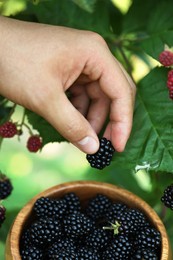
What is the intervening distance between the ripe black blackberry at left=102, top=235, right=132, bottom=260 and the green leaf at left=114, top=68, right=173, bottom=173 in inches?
6.6

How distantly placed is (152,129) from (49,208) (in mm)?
303

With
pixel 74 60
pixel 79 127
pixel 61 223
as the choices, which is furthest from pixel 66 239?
pixel 74 60

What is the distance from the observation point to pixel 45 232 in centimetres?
118

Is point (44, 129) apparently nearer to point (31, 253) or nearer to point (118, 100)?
point (118, 100)

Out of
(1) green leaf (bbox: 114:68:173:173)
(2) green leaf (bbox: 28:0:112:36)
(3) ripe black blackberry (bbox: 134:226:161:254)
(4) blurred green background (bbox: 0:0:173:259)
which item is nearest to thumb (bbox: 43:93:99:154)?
(1) green leaf (bbox: 114:68:173:173)

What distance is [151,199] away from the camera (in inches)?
61.1

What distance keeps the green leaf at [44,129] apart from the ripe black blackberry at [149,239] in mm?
310

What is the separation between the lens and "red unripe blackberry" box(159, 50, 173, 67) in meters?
1.24

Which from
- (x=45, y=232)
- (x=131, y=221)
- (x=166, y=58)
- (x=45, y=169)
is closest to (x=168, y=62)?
(x=166, y=58)

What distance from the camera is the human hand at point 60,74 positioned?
1.08m

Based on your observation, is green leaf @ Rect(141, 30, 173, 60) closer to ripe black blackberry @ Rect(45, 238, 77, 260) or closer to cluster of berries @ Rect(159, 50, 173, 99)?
cluster of berries @ Rect(159, 50, 173, 99)

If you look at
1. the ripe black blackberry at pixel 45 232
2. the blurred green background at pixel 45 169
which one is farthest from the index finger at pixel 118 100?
the blurred green background at pixel 45 169

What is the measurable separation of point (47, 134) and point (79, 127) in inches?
9.7

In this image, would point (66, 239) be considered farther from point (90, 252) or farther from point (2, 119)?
point (2, 119)
